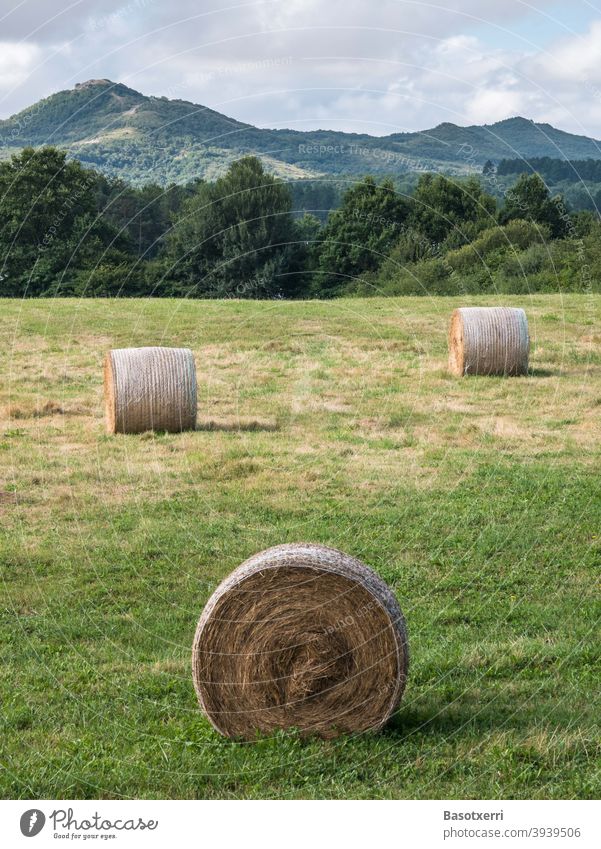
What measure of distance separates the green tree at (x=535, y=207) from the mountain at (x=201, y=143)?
16281 mm

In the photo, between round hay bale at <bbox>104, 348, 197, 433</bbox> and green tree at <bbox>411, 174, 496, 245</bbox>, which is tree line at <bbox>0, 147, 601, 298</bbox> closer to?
green tree at <bbox>411, 174, 496, 245</bbox>

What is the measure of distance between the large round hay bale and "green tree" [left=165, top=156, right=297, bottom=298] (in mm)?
6437

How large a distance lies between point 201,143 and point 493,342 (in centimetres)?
993

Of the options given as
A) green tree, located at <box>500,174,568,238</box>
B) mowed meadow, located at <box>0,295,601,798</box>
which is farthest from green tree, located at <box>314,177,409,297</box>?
green tree, located at <box>500,174,568,238</box>

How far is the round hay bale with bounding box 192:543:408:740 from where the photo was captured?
278 inches

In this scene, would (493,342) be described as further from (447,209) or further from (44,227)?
(44,227)

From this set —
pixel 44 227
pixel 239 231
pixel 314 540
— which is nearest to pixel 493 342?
pixel 239 231

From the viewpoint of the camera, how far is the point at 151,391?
1706 centimetres

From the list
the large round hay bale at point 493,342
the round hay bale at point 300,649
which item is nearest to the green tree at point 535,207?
the large round hay bale at point 493,342

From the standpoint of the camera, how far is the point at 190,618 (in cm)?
954
